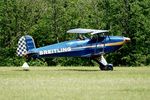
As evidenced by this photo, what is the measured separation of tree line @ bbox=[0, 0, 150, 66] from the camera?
Answer: 67.9 meters

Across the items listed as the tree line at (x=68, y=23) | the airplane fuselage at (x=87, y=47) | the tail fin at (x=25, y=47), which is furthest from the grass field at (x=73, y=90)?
the tree line at (x=68, y=23)

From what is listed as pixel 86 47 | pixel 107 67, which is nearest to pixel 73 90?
pixel 107 67

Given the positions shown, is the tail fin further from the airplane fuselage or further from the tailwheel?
the tailwheel

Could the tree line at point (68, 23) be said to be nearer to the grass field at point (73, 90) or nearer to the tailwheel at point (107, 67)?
the tailwheel at point (107, 67)

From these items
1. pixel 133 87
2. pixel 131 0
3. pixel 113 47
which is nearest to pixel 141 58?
pixel 131 0

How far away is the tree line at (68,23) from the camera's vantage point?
67.9 m

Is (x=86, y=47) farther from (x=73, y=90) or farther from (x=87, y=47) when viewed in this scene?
(x=73, y=90)

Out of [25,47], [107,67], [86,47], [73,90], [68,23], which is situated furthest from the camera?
[68,23]

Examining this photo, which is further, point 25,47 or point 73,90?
point 25,47

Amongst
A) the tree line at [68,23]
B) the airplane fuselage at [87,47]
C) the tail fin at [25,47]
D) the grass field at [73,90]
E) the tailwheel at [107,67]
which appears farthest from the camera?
the tree line at [68,23]

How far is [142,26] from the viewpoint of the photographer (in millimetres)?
68562

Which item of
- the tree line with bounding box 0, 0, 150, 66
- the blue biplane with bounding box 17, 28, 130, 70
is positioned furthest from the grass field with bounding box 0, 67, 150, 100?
the tree line with bounding box 0, 0, 150, 66

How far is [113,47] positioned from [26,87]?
61.1 ft

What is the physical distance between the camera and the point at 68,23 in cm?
7144
